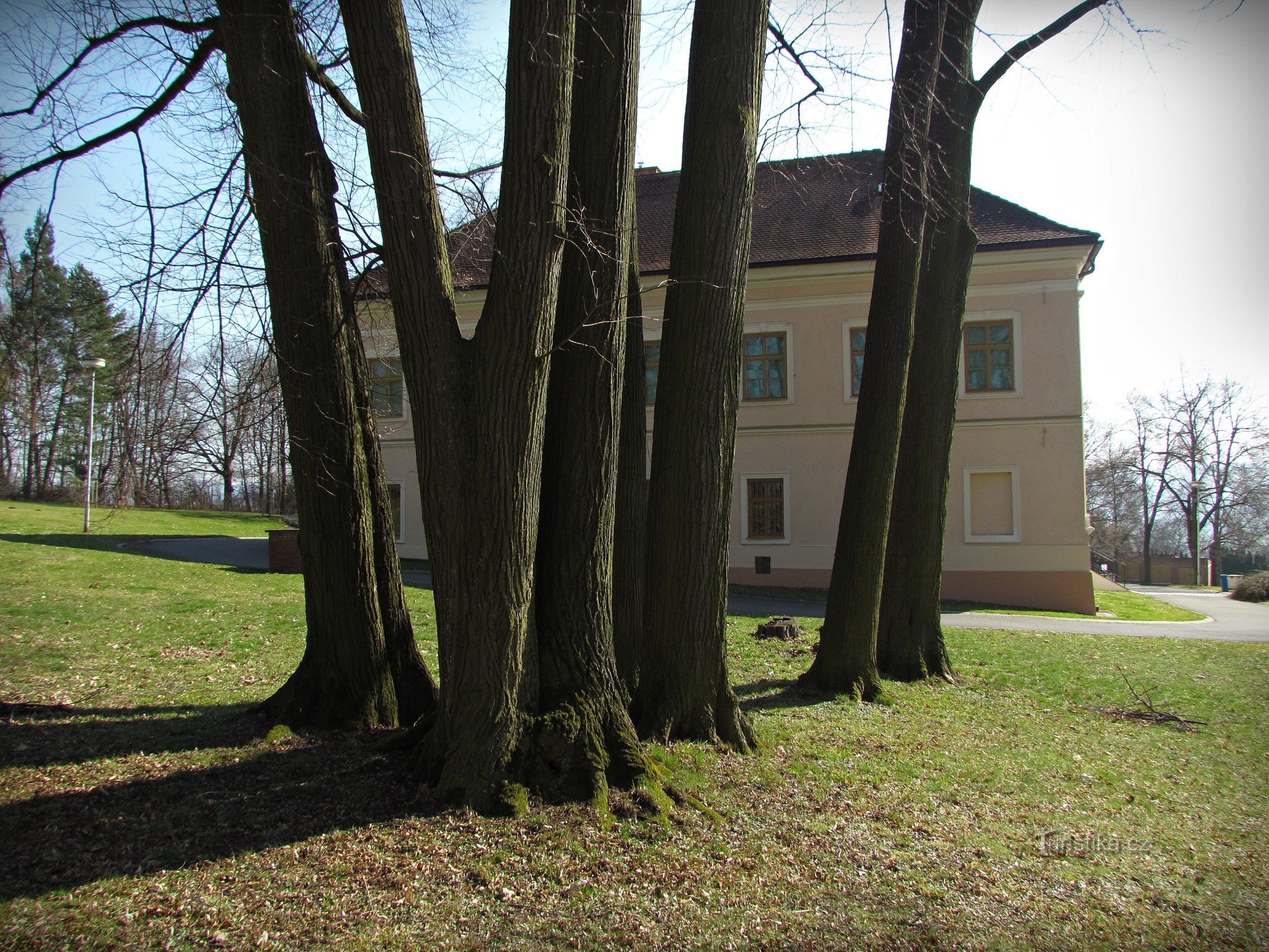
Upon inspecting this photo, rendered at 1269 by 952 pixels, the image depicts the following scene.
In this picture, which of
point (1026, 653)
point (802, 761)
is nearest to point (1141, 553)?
point (1026, 653)

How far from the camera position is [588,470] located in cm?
513

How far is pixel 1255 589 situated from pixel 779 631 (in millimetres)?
26423

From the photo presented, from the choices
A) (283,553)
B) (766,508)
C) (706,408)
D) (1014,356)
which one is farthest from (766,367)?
(706,408)

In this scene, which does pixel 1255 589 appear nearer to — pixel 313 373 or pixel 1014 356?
pixel 1014 356

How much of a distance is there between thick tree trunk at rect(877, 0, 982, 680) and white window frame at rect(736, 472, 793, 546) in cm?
1267

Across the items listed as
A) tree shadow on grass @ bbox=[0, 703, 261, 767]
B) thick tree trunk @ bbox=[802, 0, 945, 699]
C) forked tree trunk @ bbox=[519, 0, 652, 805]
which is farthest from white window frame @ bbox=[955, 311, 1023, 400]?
tree shadow on grass @ bbox=[0, 703, 261, 767]

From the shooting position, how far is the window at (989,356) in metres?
21.7

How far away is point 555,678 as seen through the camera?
506 centimetres

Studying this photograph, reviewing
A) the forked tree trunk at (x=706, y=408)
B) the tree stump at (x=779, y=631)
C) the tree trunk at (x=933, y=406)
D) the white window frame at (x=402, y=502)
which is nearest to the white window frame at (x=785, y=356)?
the white window frame at (x=402, y=502)

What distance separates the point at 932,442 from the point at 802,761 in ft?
16.6

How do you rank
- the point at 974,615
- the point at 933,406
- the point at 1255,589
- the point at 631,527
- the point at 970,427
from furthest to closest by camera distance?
the point at 1255,589 < the point at 970,427 < the point at 974,615 < the point at 933,406 < the point at 631,527

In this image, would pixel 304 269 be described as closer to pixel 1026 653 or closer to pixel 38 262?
pixel 38 262

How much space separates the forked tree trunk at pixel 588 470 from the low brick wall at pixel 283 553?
14.2 metres

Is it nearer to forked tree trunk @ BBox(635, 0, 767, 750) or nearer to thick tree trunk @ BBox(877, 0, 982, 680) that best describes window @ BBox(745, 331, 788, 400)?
thick tree trunk @ BBox(877, 0, 982, 680)
